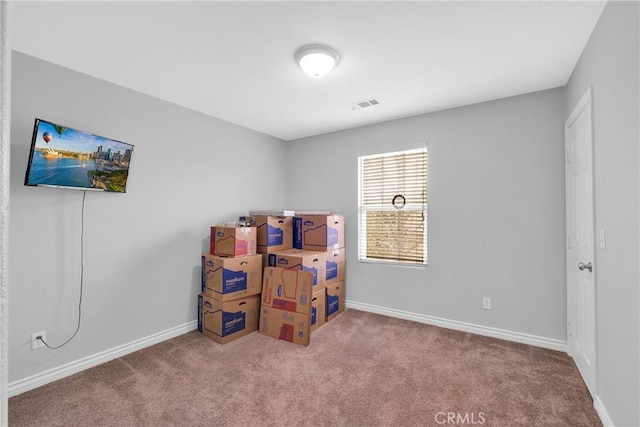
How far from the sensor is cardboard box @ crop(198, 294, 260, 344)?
2971mm

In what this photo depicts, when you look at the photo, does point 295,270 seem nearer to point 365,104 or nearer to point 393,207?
point 393,207

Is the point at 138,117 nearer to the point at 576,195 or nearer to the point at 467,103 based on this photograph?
the point at 467,103

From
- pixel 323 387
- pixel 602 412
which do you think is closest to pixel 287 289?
pixel 323 387

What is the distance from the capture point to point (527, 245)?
9.48ft

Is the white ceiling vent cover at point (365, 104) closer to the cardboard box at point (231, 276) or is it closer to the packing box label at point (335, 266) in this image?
the packing box label at point (335, 266)

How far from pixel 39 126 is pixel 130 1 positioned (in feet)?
3.62

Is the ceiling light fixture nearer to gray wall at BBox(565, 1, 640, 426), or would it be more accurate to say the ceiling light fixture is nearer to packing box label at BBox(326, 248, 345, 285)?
gray wall at BBox(565, 1, 640, 426)

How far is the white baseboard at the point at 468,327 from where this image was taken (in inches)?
109

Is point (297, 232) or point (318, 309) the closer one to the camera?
point (318, 309)

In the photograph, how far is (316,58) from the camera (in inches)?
85.6

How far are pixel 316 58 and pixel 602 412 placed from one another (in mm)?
2932

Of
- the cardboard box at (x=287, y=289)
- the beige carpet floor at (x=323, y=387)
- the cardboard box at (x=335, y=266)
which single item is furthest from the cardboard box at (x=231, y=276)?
the cardboard box at (x=335, y=266)

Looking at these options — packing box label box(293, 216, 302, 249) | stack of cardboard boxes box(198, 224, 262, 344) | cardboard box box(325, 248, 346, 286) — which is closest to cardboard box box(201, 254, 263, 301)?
stack of cardboard boxes box(198, 224, 262, 344)

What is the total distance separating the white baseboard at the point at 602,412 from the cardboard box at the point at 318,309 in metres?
2.28
